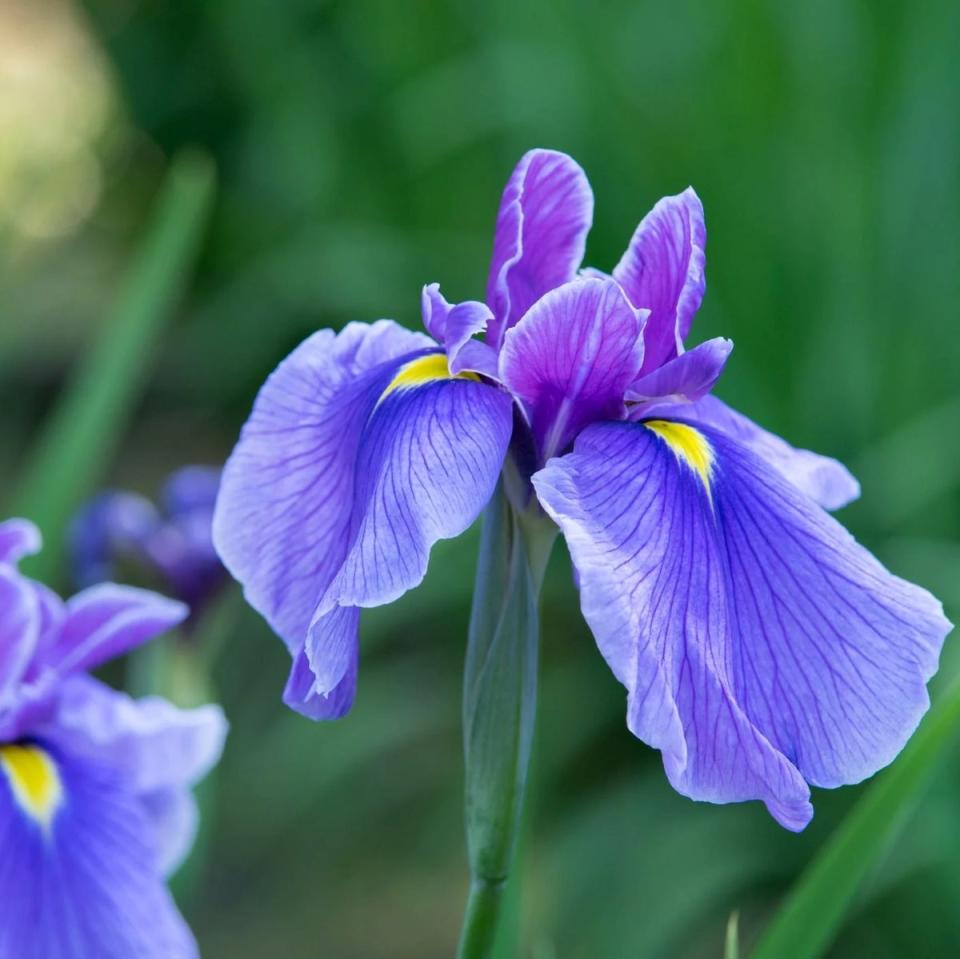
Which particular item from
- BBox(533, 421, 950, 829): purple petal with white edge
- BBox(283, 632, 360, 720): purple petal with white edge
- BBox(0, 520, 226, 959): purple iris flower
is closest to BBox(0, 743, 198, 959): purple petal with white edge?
BBox(0, 520, 226, 959): purple iris flower

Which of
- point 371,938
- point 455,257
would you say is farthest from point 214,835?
point 455,257

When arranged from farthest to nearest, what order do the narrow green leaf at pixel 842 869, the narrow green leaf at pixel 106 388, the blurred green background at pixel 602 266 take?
the blurred green background at pixel 602 266 < the narrow green leaf at pixel 106 388 < the narrow green leaf at pixel 842 869

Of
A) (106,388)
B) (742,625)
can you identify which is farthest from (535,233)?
(106,388)

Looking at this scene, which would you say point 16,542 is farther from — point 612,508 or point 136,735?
point 612,508

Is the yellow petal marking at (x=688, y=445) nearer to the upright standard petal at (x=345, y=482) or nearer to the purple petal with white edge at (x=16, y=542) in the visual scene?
the upright standard petal at (x=345, y=482)

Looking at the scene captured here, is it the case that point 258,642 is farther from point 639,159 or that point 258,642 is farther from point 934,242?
point 934,242

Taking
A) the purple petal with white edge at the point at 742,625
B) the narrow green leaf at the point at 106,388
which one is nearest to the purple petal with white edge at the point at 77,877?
the purple petal with white edge at the point at 742,625
